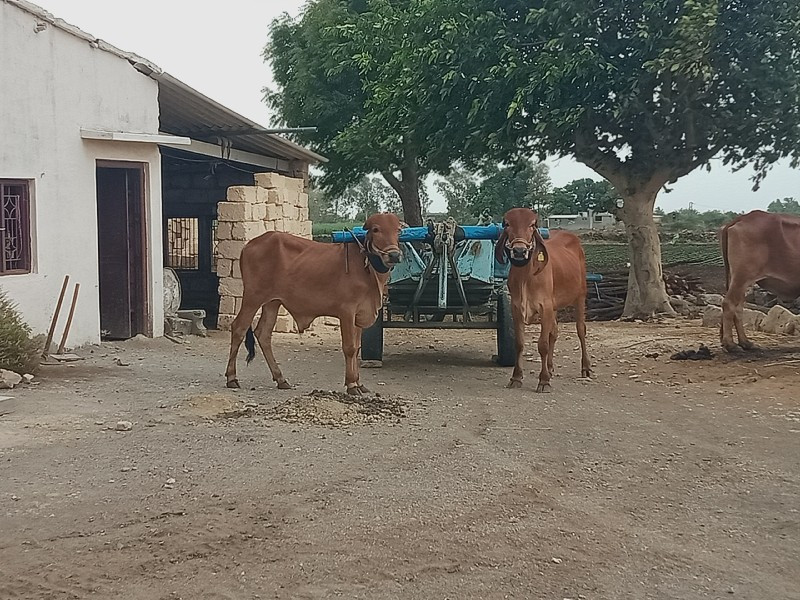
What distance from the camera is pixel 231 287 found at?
15867 mm

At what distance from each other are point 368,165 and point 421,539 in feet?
69.0

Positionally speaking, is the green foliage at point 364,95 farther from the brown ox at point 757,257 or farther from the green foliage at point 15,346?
the green foliage at point 15,346

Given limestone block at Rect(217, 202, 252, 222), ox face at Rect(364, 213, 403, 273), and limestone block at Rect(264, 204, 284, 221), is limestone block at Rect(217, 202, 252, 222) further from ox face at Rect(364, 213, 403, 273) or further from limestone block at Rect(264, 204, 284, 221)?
ox face at Rect(364, 213, 403, 273)

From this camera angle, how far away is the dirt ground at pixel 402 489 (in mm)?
4453

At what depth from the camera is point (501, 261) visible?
1020cm

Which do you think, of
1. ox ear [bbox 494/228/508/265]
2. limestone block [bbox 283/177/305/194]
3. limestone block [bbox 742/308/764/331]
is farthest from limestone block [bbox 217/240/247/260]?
limestone block [bbox 742/308/764/331]

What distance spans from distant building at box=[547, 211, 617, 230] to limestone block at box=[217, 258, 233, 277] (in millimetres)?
19805

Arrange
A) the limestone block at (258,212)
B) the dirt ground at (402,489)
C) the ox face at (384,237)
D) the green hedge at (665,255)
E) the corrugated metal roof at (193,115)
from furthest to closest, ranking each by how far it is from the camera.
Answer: the green hedge at (665,255) < the limestone block at (258,212) < the corrugated metal roof at (193,115) < the ox face at (384,237) < the dirt ground at (402,489)

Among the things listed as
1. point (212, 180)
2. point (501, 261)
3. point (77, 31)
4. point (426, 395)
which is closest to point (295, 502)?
point (426, 395)

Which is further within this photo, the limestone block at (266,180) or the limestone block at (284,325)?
→ the limestone block at (266,180)

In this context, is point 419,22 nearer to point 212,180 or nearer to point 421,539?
point 212,180

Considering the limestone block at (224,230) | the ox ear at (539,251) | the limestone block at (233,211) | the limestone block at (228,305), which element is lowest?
the limestone block at (228,305)

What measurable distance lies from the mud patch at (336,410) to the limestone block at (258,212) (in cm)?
772

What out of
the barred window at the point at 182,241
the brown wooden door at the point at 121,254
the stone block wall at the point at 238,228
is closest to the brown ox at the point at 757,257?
the stone block wall at the point at 238,228
